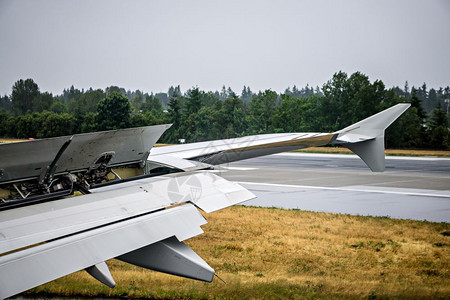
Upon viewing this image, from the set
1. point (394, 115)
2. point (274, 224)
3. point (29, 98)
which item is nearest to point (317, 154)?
point (274, 224)

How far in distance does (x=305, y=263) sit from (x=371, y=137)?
2309mm

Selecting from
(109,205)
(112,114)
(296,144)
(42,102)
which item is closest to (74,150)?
(109,205)

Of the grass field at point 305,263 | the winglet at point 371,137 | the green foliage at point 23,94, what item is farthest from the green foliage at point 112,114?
the green foliage at point 23,94

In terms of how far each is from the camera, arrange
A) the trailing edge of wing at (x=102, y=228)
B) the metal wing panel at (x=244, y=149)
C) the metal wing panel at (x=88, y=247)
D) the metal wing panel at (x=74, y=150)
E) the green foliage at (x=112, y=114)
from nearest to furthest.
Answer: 1. the metal wing panel at (x=88, y=247)
2. the trailing edge of wing at (x=102, y=228)
3. the metal wing panel at (x=74, y=150)
4. the metal wing panel at (x=244, y=149)
5. the green foliage at (x=112, y=114)

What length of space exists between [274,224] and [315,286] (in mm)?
3690

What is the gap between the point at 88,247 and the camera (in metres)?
2.78

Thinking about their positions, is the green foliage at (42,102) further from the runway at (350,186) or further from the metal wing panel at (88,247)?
the metal wing panel at (88,247)

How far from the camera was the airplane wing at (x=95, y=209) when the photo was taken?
266 cm

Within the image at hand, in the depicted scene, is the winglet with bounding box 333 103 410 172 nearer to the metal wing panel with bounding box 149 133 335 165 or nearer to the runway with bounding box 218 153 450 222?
the metal wing panel with bounding box 149 133 335 165

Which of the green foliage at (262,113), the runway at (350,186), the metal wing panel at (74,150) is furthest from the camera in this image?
the green foliage at (262,113)

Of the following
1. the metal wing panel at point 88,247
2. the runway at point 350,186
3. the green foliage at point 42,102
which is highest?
the green foliage at point 42,102

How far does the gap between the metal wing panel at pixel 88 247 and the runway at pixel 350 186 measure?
8.67m

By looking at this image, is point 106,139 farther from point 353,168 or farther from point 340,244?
point 353,168

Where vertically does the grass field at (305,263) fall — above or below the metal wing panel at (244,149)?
below
